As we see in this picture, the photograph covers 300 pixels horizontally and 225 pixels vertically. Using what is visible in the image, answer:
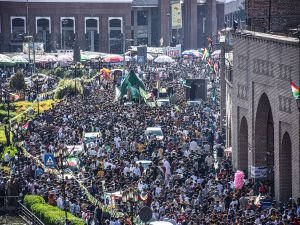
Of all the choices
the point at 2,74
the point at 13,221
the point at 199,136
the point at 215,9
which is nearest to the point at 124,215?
the point at 13,221

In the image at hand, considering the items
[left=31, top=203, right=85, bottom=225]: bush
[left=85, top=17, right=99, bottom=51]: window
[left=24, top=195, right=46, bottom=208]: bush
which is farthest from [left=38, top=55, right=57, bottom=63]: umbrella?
[left=31, top=203, right=85, bottom=225]: bush

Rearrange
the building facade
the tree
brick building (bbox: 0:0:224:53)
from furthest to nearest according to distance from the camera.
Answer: brick building (bbox: 0:0:224:53)
the tree
the building facade

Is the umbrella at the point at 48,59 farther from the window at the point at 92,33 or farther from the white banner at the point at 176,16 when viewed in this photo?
the window at the point at 92,33

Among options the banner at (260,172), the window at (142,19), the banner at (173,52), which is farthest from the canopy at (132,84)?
the window at (142,19)

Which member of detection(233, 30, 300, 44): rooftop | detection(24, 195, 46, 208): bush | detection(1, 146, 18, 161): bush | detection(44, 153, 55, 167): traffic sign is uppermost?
detection(233, 30, 300, 44): rooftop

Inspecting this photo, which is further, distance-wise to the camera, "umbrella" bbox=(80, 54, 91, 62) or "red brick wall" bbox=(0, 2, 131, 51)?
"red brick wall" bbox=(0, 2, 131, 51)

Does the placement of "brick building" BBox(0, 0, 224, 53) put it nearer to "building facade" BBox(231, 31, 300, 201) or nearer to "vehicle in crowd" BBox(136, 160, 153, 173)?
"vehicle in crowd" BBox(136, 160, 153, 173)
